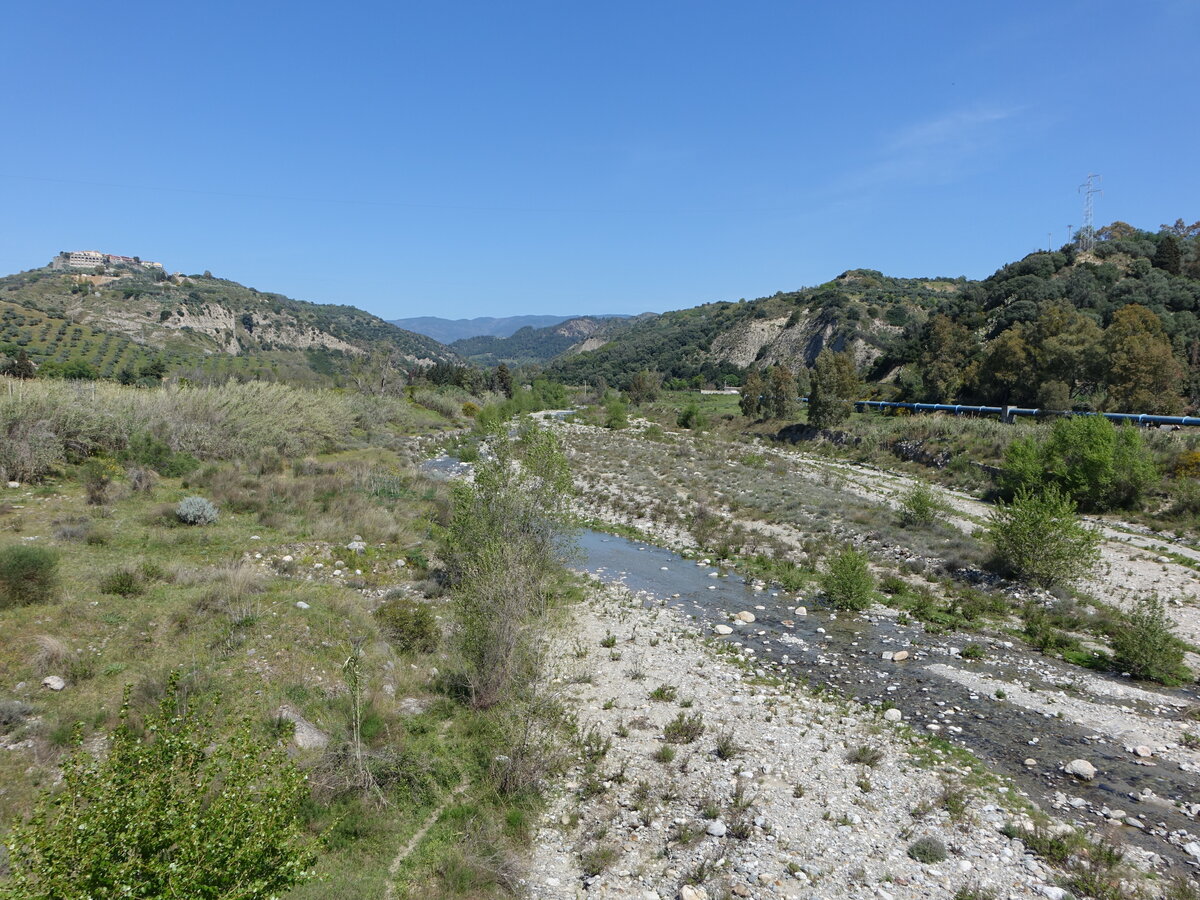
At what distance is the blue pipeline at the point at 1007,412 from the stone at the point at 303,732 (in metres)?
36.8

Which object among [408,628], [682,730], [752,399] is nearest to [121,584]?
[408,628]

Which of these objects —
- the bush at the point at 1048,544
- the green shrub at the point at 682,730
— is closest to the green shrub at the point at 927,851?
the green shrub at the point at 682,730

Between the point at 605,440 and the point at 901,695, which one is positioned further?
the point at 605,440

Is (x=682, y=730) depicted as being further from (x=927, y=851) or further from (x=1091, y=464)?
(x=1091, y=464)

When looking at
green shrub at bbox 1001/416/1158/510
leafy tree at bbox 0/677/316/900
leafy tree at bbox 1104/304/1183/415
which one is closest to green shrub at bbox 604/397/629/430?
leafy tree at bbox 1104/304/1183/415

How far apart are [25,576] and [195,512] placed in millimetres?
7920

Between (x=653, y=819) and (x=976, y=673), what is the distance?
960cm

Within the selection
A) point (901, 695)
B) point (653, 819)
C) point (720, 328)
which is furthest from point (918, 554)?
point (720, 328)

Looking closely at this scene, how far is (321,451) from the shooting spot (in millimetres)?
43531

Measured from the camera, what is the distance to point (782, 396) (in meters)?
64.6

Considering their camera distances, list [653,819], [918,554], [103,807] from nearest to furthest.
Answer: [103,807], [653,819], [918,554]

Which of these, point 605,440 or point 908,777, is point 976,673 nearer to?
point 908,777

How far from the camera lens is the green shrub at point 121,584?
1408cm

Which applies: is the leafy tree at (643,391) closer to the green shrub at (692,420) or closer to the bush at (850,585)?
the green shrub at (692,420)
